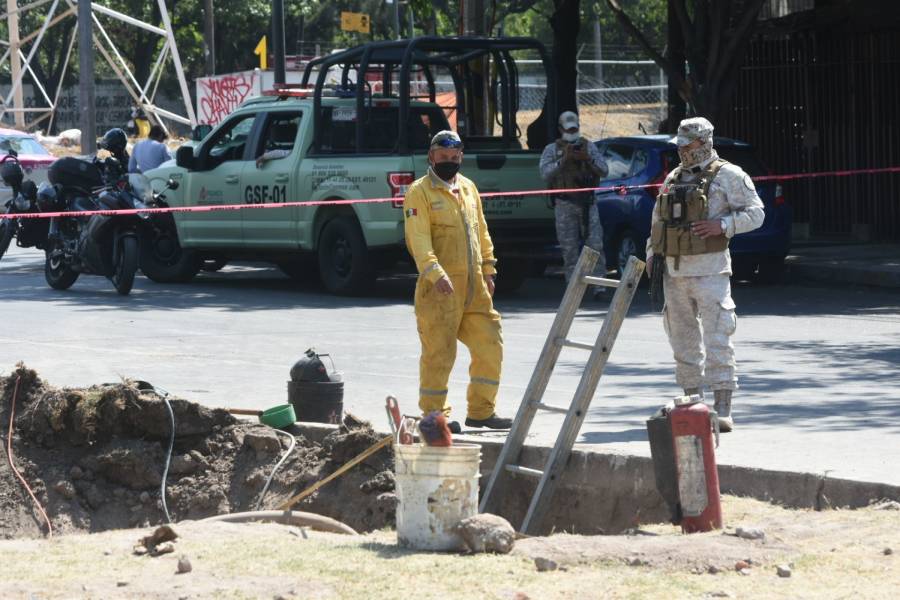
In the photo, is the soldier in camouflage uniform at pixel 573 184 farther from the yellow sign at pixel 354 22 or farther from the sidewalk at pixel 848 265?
the yellow sign at pixel 354 22

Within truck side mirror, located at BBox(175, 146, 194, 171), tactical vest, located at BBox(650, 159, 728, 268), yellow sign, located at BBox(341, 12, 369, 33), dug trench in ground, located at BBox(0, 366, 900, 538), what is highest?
yellow sign, located at BBox(341, 12, 369, 33)

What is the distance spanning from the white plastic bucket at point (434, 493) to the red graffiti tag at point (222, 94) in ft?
91.2

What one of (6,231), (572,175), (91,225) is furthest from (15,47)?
(572,175)

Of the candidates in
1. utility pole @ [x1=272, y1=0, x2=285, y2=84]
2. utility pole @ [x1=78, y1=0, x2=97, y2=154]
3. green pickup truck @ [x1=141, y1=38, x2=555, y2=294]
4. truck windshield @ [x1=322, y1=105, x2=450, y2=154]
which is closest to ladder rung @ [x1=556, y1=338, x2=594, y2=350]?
green pickup truck @ [x1=141, y1=38, x2=555, y2=294]

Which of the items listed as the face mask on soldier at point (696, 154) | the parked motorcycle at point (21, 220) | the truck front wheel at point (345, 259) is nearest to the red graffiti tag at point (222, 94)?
the parked motorcycle at point (21, 220)

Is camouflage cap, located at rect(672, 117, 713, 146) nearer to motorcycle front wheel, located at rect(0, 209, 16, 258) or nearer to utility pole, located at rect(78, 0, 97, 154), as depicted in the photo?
motorcycle front wheel, located at rect(0, 209, 16, 258)

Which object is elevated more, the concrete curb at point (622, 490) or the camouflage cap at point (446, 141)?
the camouflage cap at point (446, 141)

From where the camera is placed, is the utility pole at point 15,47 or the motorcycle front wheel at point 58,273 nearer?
the motorcycle front wheel at point 58,273

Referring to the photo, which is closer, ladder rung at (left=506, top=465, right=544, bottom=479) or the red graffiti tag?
ladder rung at (left=506, top=465, right=544, bottom=479)

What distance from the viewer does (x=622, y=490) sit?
7.81 m

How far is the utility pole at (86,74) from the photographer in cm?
2477

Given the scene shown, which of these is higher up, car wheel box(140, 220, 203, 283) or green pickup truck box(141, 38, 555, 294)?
green pickup truck box(141, 38, 555, 294)

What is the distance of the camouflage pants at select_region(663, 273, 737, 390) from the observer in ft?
28.7

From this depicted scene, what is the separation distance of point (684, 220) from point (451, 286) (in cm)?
130
